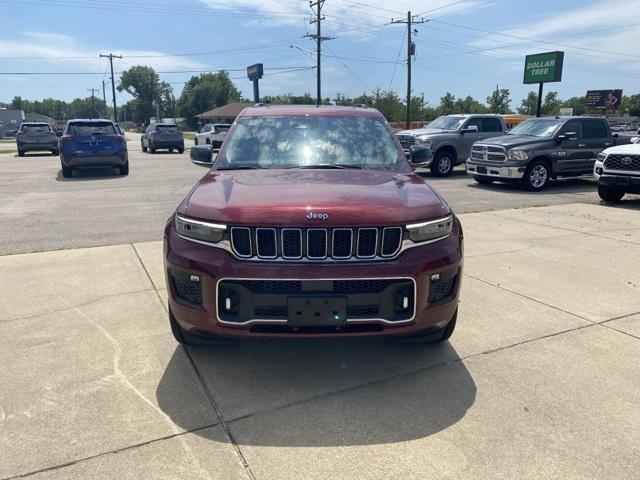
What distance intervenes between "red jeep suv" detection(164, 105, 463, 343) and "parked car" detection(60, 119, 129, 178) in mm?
12556

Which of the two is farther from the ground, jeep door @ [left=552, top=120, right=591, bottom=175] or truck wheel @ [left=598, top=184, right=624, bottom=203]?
jeep door @ [left=552, top=120, right=591, bottom=175]

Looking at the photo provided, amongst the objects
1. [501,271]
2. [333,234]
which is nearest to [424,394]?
[333,234]

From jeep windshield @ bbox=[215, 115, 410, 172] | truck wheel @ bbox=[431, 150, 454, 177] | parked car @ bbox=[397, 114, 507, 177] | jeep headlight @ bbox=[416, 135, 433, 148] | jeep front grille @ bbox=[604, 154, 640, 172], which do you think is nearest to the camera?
jeep windshield @ bbox=[215, 115, 410, 172]

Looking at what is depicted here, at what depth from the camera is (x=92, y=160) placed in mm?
14250

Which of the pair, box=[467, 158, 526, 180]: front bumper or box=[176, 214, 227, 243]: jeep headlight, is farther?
box=[467, 158, 526, 180]: front bumper

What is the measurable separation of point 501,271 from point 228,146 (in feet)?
10.9

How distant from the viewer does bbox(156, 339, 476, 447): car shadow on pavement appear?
264 cm

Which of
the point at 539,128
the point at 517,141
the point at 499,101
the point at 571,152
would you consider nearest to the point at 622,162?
the point at 517,141

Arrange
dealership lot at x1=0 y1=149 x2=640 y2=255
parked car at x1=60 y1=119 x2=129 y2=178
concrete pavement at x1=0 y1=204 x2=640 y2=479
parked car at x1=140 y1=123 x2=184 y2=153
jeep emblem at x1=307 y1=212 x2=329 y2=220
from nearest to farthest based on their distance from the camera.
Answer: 1. concrete pavement at x1=0 y1=204 x2=640 y2=479
2. jeep emblem at x1=307 y1=212 x2=329 y2=220
3. dealership lot at x1=0 y1=149 x2=640 y2=255
4. parked car at x1=60 y1=119 x2=129 y2=178
5. parked car at x1=140 y1=123 x2=184 y2=153

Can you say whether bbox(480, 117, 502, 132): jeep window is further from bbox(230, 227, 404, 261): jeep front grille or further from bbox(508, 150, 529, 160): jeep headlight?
bbox(230, 227, 404, 261): jeep front grille

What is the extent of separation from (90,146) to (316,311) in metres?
13.5

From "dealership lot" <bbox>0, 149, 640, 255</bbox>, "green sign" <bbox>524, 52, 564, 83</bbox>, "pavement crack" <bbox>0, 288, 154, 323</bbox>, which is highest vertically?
"green sign" <bbox>524, 52, 564, 83</bbox>

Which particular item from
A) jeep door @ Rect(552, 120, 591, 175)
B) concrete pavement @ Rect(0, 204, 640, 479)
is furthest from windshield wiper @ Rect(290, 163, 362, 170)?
jeep door @ Rect(552, 120, 591, 175)

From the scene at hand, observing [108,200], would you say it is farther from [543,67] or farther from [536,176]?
[543,67]
